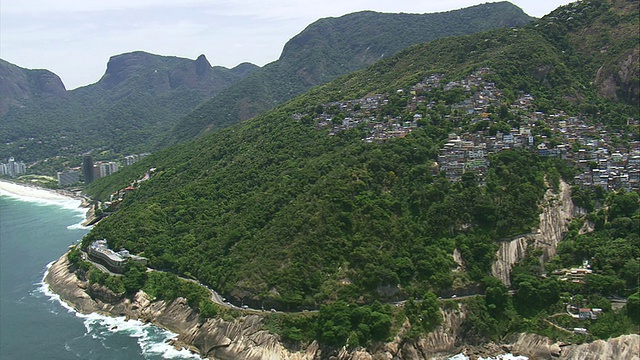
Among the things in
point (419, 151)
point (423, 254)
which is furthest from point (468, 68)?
point (423, 254)

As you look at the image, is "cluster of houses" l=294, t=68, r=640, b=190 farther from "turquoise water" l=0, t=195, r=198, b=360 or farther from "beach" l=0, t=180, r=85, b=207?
"beach" l=0, t=180, r=85, b=207

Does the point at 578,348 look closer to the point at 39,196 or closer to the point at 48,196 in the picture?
the point at 48,196

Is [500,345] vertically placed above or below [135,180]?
below

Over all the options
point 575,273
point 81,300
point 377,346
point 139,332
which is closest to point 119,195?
point 81,300

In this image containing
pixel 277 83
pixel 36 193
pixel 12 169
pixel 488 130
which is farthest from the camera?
pixel 277 83

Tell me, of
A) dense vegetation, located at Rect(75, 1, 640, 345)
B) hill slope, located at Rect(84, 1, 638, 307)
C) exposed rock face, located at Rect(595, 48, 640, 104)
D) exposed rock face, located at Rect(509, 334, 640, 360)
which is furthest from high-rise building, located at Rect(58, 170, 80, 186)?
exposed rock face, located at Rect(509, 334, 640, 360)

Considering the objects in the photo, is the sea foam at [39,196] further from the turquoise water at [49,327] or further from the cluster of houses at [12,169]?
the turquoise water at [49,327]

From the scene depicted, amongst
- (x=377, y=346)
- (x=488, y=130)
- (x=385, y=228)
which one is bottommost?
(x=377, y=346)

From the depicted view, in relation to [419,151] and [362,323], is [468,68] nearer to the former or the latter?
[419,151]
